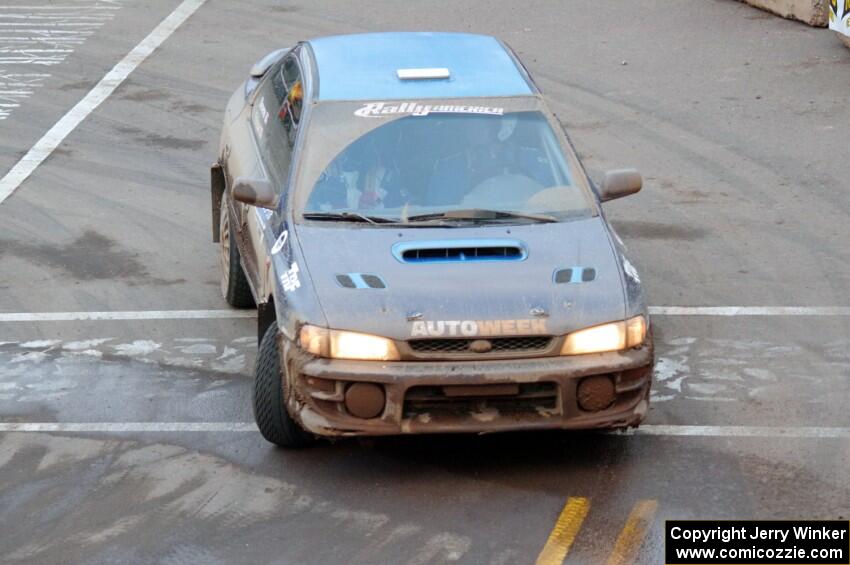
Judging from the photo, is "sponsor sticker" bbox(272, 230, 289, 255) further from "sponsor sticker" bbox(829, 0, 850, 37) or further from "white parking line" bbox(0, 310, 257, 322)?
"sponsor sticker" bbox(829, 0, 850, 37)

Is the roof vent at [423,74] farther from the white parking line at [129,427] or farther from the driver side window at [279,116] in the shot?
the white parking line at [129,427]

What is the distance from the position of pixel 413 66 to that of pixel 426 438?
2414 millimetres

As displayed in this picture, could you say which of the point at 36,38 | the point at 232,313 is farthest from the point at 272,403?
the point at 36,38

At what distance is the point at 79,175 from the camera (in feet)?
45.8

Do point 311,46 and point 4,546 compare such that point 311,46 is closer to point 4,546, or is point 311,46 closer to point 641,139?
point 4,546

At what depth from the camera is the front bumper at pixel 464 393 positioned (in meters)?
7.09

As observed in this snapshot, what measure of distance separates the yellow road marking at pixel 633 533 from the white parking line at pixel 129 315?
3.85m

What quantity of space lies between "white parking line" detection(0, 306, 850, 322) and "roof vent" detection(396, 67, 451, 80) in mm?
2159

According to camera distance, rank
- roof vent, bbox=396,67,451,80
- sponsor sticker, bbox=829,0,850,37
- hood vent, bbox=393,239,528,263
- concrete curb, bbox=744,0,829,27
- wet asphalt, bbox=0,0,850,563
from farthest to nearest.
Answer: concrete curb, bbox=744,0,829,27
sponsor sticker, bbox=829,0,850,37
roof vent, bbox=396,67,451,80
hood vent, bbox=393,239,528,263
wet asphalt, bbox=0,0,850,563

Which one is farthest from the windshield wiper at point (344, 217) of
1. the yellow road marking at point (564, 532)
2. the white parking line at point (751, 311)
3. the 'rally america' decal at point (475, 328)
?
the white parking line at point (751, 311)

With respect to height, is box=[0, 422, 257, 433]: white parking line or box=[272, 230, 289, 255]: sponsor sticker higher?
box=[272, 230, 289, 255]: sponsor sticker

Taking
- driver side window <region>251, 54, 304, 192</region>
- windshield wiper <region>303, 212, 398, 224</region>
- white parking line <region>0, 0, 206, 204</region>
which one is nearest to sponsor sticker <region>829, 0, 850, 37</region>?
white parking line <region>0, 0, 206, 204</region>

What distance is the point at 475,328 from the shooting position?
282 inches

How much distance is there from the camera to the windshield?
8.22 meters
